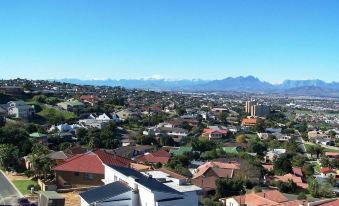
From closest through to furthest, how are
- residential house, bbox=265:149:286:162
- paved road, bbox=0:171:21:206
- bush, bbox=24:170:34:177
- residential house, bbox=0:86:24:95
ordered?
paved road, bbox=0:171:21:206 < bush, bbox=24:170:34:177 < residential house, bbox=265:149:286:162 < residential house, bbox=0:86:24:95

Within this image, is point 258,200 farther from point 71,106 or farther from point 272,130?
point 272,130

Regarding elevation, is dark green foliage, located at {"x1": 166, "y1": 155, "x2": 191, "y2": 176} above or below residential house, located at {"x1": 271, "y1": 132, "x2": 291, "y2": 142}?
above

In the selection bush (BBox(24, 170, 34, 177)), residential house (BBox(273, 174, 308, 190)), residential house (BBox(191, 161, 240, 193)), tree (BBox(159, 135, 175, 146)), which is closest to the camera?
bush (BBox(24, 170, 34, 177))

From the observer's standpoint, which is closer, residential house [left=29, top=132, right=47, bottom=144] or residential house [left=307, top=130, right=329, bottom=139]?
residential house [left=29, top=132, right=47, bottom=144]

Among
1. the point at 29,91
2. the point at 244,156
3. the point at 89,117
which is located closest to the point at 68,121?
the point at 89,117

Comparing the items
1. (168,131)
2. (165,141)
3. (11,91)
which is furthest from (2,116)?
(168,131)

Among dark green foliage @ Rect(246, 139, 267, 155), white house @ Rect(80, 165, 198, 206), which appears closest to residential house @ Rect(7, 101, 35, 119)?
dark green foliage @ Rect(246, 139, 267, 155)

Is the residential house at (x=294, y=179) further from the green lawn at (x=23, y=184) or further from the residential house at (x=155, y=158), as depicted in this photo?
the green lawn at (x=23, y=184)

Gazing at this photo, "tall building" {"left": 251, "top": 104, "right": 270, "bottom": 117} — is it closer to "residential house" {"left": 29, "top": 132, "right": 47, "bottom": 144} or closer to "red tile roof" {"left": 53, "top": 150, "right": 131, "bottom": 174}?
"residential house" {"left": 29, "top": 132, "right": 47, "bottom": 144}
